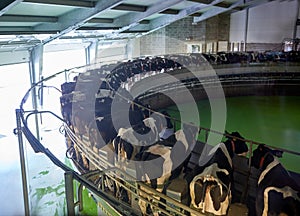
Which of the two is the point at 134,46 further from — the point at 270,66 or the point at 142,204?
the point at 142,204

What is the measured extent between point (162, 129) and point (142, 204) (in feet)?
7.75

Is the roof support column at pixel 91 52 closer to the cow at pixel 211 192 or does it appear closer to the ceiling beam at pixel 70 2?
the ceiling beam at pixel 70 2

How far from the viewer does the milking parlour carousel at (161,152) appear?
1716 millimetres

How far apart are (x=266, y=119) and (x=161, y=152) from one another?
5.81 m

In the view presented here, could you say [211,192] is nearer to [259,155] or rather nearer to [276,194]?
[276,194]

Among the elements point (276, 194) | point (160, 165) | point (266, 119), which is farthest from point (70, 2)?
point (266, 119)

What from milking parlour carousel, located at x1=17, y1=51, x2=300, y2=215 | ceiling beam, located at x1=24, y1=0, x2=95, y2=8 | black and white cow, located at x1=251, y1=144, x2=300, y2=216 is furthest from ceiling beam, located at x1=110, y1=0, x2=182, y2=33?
black and white cow, located at x1=251, y1=144, x2=300, y2=216

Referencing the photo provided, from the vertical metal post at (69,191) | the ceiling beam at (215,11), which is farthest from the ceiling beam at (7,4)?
the ceiling beam at (215,11)

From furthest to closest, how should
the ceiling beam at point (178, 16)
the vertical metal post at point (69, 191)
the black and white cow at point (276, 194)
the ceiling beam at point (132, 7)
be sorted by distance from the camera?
the ceiling beam at point (178, 16) → the ceiling beam at point (132, 7) → the black and white cow at point (276, 194) → the vertical metal post at point (69, 191)

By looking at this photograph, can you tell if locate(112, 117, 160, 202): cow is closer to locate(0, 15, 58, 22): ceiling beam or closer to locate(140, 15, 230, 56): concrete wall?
locate(0, 15, 58, 22): ceiling beam

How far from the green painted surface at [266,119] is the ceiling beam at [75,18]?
3.31 m

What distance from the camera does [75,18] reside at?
6.18 metres

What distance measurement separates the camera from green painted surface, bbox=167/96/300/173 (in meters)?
6.29

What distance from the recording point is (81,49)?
11.0 m
